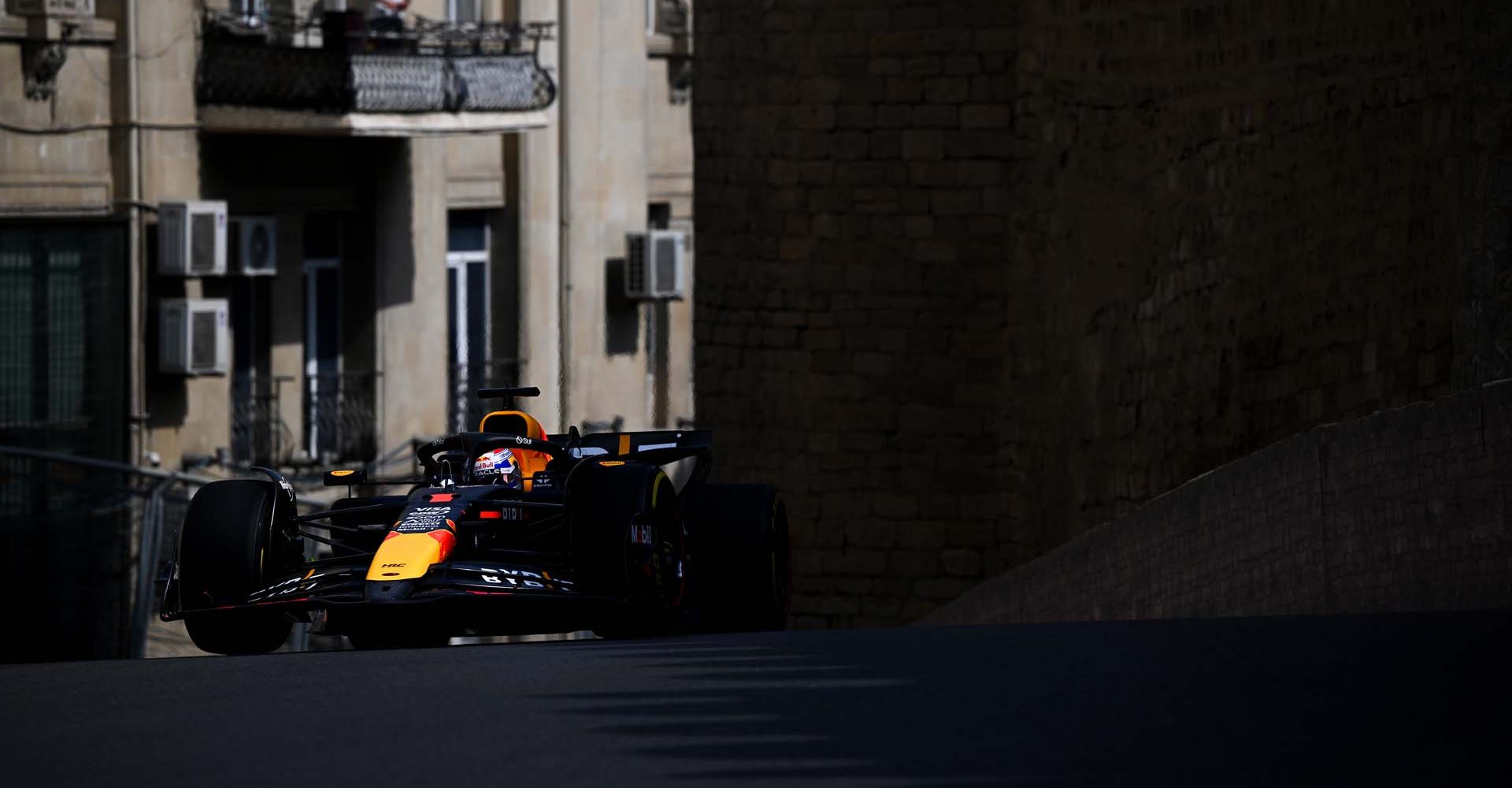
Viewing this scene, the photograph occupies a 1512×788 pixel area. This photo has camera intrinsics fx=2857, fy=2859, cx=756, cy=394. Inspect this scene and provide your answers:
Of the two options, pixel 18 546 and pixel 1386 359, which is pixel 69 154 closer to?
pixel 18 546

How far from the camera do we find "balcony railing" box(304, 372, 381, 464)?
25.8m

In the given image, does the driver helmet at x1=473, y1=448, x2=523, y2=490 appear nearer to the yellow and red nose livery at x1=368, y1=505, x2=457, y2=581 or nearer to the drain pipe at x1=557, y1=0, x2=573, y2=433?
the yellow and red nose livery at x1=368, y1=505, x2=457, y2=581

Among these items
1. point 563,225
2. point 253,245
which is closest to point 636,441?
point 253,245

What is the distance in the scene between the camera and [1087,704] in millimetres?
7547

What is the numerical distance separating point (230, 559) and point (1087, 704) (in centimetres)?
417

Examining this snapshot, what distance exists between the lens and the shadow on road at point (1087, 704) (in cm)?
666

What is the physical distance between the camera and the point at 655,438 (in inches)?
494

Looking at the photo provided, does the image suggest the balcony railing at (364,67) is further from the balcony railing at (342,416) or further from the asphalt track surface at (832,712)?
the asphalt track surface at (832,712)

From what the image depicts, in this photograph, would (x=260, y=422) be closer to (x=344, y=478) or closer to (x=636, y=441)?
(x=636, y=441)

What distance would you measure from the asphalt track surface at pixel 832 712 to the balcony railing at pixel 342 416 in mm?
16338

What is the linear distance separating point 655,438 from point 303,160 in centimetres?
1383

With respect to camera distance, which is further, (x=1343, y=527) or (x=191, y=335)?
(x=191, y=335)

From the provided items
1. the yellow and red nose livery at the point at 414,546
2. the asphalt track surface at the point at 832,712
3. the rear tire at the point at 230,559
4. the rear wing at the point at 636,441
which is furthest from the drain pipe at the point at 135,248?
the asphalt track surface at the point at 832,712

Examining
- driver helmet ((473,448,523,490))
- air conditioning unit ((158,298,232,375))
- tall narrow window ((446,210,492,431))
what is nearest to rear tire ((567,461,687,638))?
driver helmet ((473,448,523,490))
